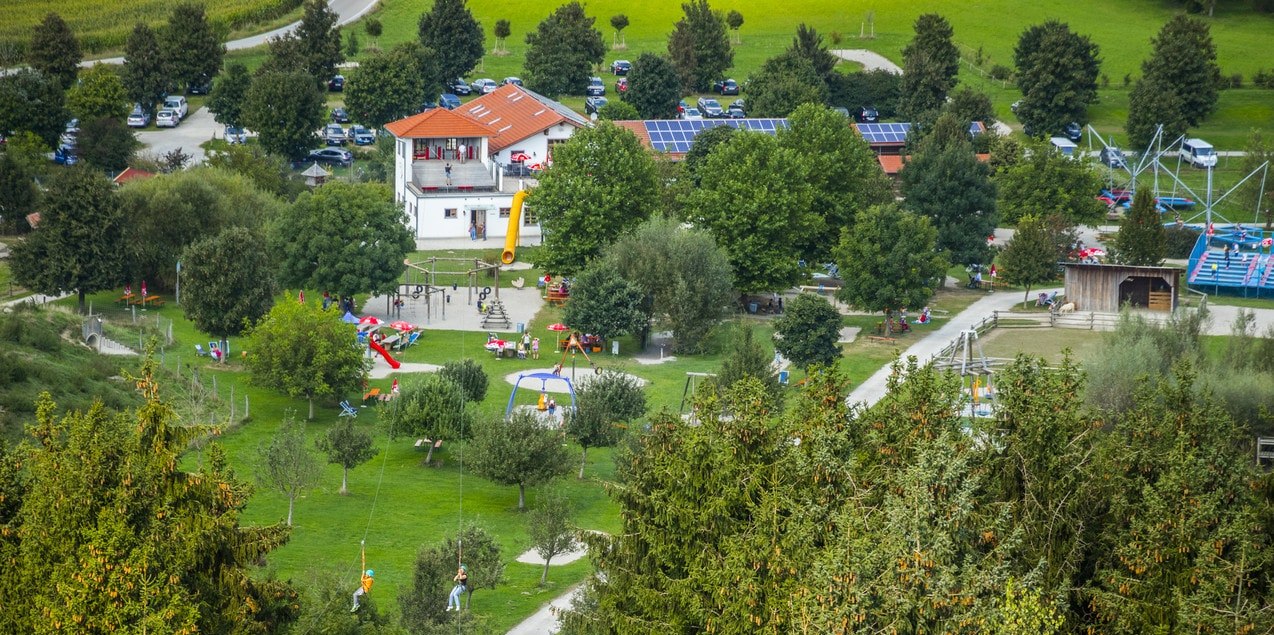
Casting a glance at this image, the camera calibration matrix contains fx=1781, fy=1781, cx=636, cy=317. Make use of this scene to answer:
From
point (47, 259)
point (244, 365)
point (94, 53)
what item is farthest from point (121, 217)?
point (94, 53)

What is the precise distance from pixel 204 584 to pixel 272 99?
7334 cm

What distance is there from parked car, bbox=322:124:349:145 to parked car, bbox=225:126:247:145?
4.83 meters

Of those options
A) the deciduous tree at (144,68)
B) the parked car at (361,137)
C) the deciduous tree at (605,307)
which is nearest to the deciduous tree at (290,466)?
the deciduous tree at (605,307)

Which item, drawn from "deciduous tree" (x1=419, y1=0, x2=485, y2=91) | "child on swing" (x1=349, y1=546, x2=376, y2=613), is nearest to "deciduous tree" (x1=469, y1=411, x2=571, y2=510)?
"child on swing" (x1=349, y1=546, x2=376, y2=613)

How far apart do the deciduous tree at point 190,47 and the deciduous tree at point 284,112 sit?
13350mm

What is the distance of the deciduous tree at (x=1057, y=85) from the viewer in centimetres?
11131

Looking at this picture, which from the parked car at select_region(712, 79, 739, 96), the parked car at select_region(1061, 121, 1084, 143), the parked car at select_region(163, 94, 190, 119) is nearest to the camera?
the parked car at select_region(163, 94, 190, 119)

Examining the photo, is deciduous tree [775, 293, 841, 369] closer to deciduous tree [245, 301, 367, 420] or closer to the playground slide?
deciduous tree [245, 301, 367, 420]

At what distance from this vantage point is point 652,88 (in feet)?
372

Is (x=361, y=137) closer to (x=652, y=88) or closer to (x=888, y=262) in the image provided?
(x=652, y=88)

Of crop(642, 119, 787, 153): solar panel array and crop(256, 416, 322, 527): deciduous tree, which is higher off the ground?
crop(642, 119, 787, 153): solar panel array

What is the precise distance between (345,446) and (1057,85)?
7155cm

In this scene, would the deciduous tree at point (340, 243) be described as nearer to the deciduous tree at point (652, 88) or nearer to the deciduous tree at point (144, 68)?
the deciduous tree at point (144, 68)

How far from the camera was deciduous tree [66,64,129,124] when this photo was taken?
103 metres
